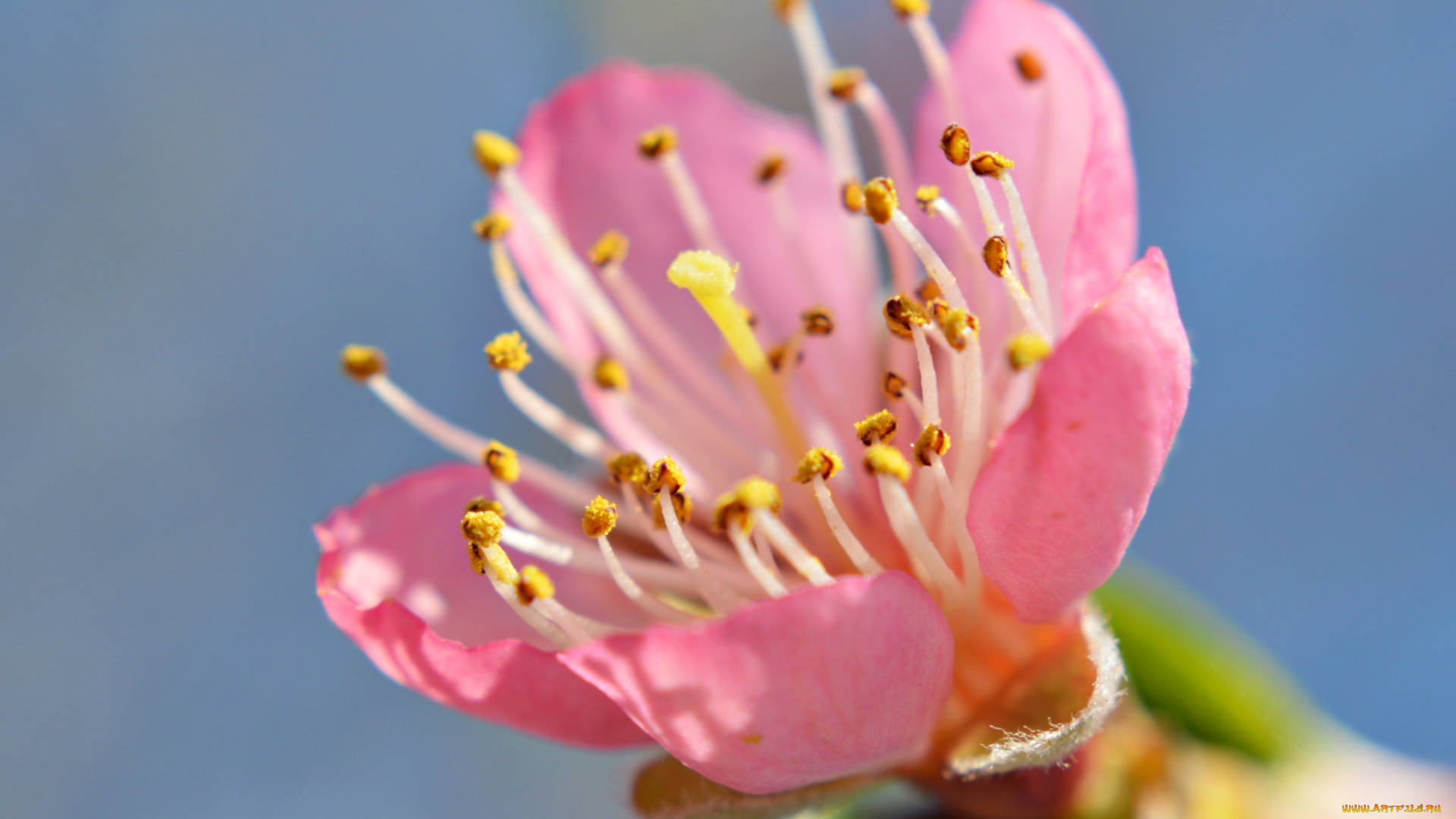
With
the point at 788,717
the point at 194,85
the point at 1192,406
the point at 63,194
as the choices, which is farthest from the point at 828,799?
the point at 194,85

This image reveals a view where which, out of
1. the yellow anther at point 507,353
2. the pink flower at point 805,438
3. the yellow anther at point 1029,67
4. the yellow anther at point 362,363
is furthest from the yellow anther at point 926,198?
the yellow anther at point 362,363

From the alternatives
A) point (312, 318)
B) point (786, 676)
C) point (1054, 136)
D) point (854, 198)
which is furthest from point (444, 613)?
point (312, 318)

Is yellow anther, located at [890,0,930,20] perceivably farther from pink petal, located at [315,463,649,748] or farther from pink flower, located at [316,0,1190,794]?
pink petal, located at [315,463,649,748]

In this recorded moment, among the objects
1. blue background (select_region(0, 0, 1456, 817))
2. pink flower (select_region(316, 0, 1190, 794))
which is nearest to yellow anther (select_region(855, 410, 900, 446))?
pink flower (select_region(316, 0, 1190, 794))

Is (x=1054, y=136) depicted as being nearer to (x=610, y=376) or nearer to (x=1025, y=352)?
(x=1025, y=352)

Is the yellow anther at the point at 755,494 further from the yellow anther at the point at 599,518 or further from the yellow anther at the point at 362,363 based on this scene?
the yellow anther at the point at 362,363
